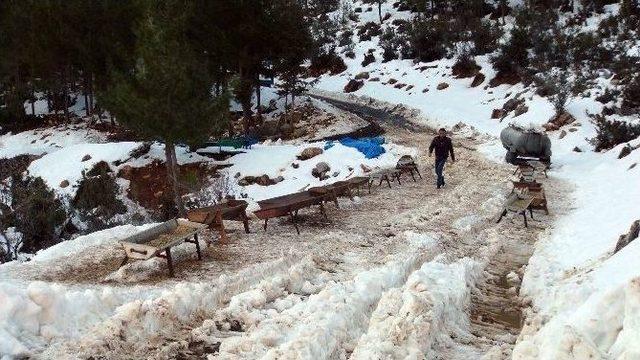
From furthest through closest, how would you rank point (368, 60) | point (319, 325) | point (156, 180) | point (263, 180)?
point (368, 60)
point (156, 180)
point (263, 180)
point (319, 325)

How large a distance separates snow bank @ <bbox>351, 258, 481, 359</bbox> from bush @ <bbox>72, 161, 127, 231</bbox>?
1403cm

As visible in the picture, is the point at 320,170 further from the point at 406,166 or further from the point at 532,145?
the point at 532,145

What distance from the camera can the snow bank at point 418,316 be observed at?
567cm

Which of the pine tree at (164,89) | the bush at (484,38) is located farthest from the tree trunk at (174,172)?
the bush at (484,38)

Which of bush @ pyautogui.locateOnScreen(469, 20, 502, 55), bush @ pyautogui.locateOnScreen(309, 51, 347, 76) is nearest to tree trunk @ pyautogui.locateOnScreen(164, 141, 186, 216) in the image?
bush @ pyautogui.locateOnScreen(469, 20, 502, 55)

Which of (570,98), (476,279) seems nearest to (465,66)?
(570,98)

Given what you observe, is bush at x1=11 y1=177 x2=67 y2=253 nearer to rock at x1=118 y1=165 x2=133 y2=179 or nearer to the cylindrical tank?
rock at x1=118 y1=165 x2=133 y2=179

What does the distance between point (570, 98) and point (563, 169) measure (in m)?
7.42

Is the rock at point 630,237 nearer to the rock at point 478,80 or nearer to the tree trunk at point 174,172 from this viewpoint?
the tree trunk at point 174,172

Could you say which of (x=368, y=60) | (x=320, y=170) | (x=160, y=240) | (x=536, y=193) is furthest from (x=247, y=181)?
(x=368, y=60)

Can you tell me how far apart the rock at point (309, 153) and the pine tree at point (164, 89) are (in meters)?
5.88

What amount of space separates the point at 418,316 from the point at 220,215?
5993 mm

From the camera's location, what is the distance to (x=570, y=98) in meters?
24.4

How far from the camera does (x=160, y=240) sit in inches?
390
